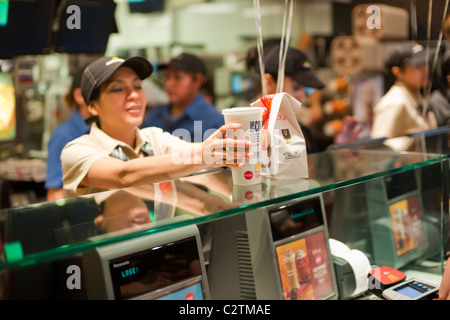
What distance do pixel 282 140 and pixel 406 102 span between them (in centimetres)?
180

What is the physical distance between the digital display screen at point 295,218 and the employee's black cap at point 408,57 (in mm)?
1796

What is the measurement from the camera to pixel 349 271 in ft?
4.84

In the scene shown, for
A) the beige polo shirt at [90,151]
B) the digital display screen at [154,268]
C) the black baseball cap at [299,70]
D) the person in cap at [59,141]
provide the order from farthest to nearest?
the black baseball cap at [299,70] → the person in cap at [59,141] → the beige polo shirt at [90,151] → the digital display screen at [154,268]

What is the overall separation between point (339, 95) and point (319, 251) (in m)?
4.50

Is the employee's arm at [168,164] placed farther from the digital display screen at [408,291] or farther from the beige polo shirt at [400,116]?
the beige polo shirt at [400,116]

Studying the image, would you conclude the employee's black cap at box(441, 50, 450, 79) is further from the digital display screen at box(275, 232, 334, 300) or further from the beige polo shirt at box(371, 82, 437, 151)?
the digital display screen at box(275, 232, 334, 300)

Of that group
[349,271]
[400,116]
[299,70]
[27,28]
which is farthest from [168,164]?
[400,116]

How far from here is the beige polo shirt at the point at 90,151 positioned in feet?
5.09

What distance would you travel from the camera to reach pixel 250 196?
1173 millimetres

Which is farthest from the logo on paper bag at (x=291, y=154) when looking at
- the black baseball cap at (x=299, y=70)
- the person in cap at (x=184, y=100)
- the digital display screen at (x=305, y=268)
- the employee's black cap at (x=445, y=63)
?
the employee's black cap at (x=445, y=63)

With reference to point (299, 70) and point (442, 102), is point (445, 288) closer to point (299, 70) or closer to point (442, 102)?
point (299, 70)
